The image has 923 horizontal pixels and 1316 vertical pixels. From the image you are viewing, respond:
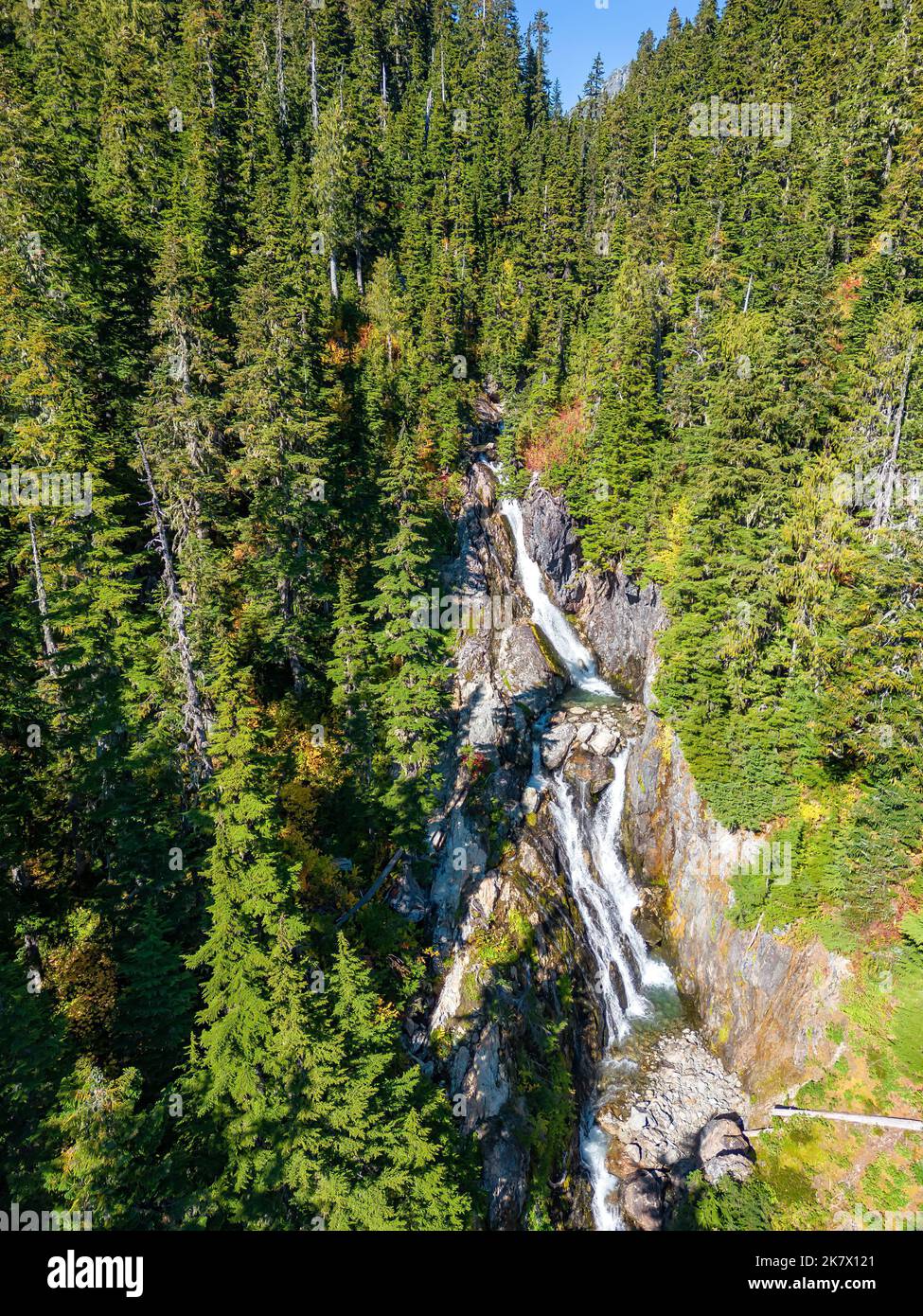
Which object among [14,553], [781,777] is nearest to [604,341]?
[781,777]

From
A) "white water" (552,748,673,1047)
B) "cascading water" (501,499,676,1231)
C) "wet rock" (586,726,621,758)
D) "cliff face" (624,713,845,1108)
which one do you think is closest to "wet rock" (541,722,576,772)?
"cascading water" (501,499,676,1231)

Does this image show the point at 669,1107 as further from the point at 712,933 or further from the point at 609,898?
the point at 609,898

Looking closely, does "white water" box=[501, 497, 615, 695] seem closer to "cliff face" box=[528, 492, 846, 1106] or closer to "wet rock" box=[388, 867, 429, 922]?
"cliff face" box=[528, 492, 846, 1106]

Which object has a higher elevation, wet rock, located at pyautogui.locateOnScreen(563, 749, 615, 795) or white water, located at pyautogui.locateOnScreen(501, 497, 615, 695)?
white water, located at pyautogui.locateOnScreen(501, 497, 615, 695)

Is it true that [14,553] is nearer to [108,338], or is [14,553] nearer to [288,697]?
[288,697]

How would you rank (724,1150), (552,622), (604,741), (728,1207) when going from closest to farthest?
(728,1207) → (724,1150) → (604,741) → (552,622)

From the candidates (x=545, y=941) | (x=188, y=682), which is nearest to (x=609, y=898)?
(x=545, y=941)

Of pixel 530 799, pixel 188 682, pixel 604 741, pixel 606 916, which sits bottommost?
pixel 606 916
